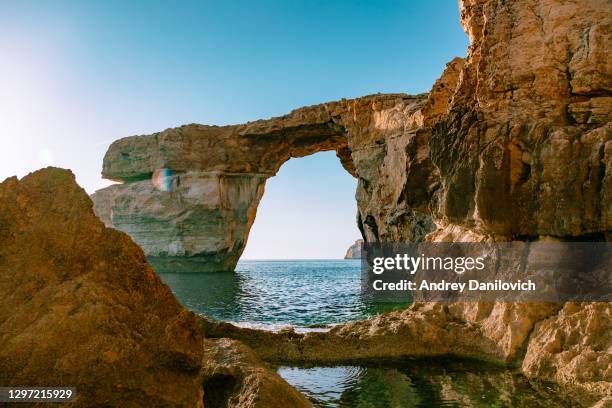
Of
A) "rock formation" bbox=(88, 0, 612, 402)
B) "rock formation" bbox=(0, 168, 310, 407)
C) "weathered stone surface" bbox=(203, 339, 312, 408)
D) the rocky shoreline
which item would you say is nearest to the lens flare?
the rocky shoreline

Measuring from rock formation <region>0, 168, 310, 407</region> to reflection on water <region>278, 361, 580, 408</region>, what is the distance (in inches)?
121

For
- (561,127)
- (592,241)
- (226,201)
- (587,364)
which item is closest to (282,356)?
(587,364)

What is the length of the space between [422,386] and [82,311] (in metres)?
4.87

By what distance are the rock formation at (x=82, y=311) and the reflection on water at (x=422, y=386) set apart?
3.08m

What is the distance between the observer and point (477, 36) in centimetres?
985

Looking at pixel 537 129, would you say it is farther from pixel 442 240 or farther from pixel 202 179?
pixel 202 179

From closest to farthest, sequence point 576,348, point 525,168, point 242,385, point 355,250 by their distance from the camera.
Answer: point 242,385 → point 576,348 → point 525,168 → point 355,250

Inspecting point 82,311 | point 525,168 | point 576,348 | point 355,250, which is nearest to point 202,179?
point 525,168

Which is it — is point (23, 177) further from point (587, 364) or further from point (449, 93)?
point (449, 93)

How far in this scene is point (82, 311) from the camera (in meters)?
3.00

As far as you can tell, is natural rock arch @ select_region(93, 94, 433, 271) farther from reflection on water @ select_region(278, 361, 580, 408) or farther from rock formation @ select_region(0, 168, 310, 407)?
rock formation @ select_region(0, 168, 310, 407)

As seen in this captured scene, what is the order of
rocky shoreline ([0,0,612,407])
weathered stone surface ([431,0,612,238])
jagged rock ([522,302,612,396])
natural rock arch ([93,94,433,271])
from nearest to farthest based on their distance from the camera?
1. rocky shoreline ([0,0,612,407])
2. jagged rock ([522,302,612,396])
3. weathered stone surface ([431,0,612,238])
4. natural rock arch ([93,94,433,271])

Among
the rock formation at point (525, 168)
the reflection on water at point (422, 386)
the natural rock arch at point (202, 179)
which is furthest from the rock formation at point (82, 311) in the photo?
the natural rock arch at point (202, 179)

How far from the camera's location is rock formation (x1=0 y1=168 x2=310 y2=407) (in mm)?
2816
